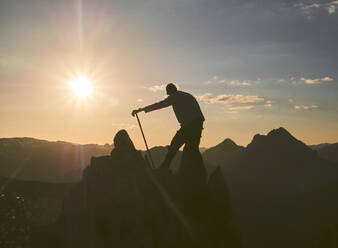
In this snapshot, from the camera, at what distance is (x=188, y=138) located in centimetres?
1745

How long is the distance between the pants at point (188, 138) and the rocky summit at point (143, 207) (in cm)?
55

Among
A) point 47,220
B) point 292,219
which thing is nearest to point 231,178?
point 292,219

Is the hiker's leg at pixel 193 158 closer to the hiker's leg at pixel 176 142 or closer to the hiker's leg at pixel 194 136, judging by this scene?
the hiker's leg at pixel 194 136

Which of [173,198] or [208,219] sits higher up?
[173,198]

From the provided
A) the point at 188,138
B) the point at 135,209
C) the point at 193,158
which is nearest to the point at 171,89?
the point at 188,138

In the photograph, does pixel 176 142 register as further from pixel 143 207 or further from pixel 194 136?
pixel 143 207

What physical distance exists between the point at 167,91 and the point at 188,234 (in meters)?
7.07

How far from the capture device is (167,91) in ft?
57.7

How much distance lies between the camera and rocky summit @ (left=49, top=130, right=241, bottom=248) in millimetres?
15328

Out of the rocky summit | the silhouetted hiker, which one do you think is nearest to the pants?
the silhouetted hiker

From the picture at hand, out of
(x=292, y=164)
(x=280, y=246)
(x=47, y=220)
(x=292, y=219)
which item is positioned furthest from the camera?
(x=292, y=164)

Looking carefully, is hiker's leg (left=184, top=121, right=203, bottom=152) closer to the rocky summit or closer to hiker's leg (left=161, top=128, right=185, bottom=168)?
hiker's leg (left=161, top=128, right=185, bottom=168)

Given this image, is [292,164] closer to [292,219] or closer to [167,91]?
[292,219]

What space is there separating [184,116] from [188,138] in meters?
1.17
